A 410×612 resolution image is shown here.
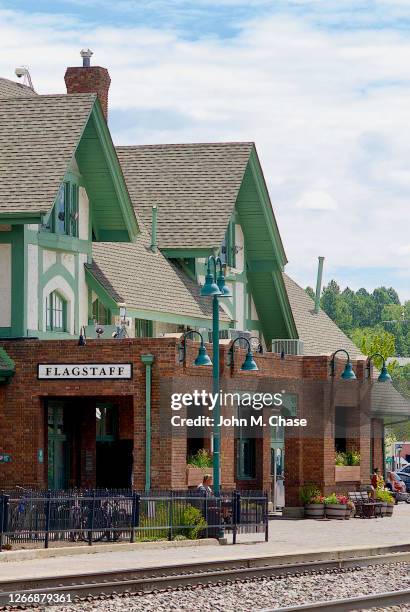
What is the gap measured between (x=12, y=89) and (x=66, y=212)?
27.6 ft

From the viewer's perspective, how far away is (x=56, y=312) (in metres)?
39.5

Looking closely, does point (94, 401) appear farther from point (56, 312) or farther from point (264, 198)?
point (264, 198)

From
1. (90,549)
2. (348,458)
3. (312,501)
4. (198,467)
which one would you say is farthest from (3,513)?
(348,458)

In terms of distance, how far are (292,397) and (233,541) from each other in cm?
1288

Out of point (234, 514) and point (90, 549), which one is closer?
point (90, 549)

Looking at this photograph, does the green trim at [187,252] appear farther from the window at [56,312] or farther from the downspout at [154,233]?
the window at [56,312]

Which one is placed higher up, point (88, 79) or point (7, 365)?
point (88, 79)

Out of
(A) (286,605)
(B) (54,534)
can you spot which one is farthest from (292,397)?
(A) (286,605)

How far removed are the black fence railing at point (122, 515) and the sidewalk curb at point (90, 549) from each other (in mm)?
381

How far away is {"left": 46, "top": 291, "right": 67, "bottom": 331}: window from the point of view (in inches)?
1537

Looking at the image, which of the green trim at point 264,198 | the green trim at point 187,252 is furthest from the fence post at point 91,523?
the green trim at point 264,198

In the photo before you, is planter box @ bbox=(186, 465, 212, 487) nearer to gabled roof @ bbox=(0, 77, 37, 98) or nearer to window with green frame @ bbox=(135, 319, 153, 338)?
window with green frame @ bbox=(135, 319, 153, 338)

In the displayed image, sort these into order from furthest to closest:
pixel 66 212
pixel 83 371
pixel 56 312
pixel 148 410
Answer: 1. pixel 66 212
2. pixel 56 312
3. pixel 83 371
4. pixel 148 410

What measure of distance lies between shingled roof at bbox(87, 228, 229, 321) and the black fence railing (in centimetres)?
899
